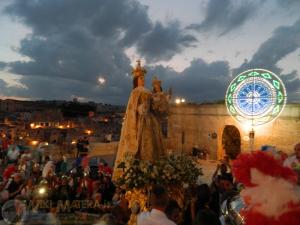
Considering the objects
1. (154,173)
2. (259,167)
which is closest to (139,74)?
(154,173)

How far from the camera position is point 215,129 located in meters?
25.9

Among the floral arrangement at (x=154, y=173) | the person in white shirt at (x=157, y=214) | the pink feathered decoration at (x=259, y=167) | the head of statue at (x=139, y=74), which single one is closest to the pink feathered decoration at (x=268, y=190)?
the pink feathered decoration at (x=259, y=167)

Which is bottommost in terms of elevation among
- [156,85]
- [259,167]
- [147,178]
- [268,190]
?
[147,178]

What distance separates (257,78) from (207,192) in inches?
505

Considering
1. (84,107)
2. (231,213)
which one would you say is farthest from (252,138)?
(84,107)

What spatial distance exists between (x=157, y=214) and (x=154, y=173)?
9.56 ft

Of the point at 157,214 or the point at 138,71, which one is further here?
the point at 138,71

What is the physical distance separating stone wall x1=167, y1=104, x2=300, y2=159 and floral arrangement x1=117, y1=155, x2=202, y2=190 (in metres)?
13.5

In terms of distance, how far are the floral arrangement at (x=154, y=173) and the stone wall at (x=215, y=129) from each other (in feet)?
44.3

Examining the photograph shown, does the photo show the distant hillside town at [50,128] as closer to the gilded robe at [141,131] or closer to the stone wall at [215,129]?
the stone wall at [215,129]

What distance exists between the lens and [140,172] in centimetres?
699

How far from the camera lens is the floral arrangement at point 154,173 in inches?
271

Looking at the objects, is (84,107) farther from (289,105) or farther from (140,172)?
(140,172)

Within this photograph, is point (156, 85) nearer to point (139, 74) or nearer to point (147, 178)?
point (139, 74)
